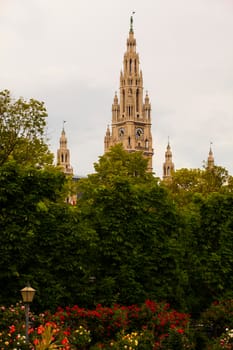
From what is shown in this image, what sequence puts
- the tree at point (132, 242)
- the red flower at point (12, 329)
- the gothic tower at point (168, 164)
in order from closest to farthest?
the red flower at point (12, 329), the tree at point (132, 242), the gothic tower at point (168, 164)

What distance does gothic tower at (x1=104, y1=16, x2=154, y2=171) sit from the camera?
533ft

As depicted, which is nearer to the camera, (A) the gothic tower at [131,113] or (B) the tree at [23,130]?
(B) the tree at [23,130]

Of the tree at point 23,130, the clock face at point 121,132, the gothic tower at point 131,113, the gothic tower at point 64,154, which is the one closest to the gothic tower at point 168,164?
the gothic tower at point 131,113

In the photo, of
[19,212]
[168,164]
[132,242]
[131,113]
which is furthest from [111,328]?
[131,113]

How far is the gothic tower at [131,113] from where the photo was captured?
533 ft

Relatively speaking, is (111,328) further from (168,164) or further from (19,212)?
(168,164)

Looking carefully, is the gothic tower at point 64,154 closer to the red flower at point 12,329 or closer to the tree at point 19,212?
the tree at point 19,212

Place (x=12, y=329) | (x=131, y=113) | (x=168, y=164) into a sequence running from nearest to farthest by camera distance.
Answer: (x=12, y=329)
(x=168, y=164)
(x=131, y=113)

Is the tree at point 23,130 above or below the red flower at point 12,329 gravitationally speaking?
above

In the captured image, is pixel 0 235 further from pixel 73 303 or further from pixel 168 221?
pixel 168 221

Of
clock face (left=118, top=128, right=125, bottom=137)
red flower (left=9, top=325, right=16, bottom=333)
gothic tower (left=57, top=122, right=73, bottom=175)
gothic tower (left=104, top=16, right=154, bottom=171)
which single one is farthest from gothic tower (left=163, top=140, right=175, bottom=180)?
red flower (left=9, top=325, right=16, bottom=333)

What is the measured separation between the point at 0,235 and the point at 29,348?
908 cm

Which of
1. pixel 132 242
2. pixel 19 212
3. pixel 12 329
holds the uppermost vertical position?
pixel 19 212

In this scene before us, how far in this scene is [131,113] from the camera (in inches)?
6511
